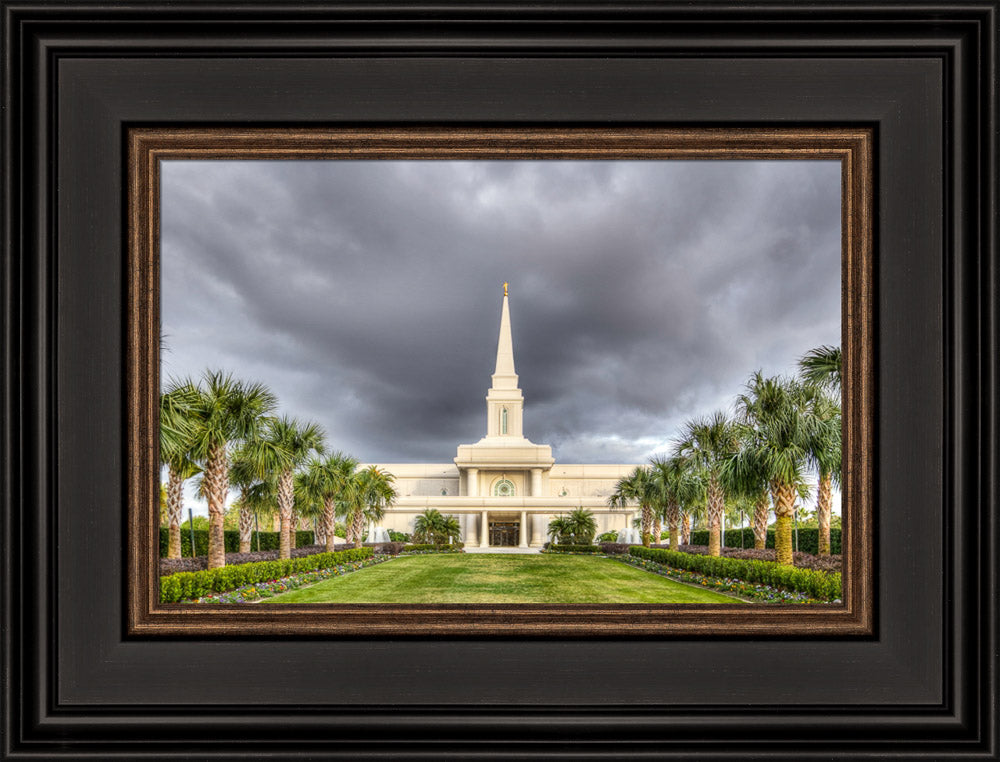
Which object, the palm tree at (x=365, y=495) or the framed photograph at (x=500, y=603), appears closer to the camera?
the framed photograph at (x=500, y=603)

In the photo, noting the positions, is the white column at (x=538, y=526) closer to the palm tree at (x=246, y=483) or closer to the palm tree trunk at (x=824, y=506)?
the palm tree at (x=246, y=483)

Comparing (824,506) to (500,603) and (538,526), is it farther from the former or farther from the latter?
(538,526)

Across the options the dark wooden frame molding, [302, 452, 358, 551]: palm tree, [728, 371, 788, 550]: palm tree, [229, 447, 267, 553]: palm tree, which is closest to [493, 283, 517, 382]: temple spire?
[302, 452, 358, 551]: palm tree

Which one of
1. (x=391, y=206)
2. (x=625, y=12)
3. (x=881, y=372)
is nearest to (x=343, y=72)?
(x=625, y=12)

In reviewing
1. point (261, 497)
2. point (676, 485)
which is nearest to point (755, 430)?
point (676, 485)

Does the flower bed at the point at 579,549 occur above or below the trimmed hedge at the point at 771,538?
below

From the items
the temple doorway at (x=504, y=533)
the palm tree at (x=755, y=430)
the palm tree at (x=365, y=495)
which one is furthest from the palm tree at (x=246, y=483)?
the temple doorway at (x=504, y=533)

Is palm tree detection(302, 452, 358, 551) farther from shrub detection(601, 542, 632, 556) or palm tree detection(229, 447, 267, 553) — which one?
shrub detection(601, 542, 632, 556)
